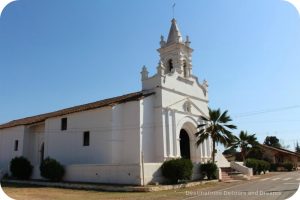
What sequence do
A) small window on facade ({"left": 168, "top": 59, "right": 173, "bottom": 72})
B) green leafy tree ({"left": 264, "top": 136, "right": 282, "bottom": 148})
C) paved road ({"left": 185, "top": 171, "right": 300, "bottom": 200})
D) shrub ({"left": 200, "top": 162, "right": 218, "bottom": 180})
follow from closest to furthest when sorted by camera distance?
paved road ({"left": 185, "top": 171, "right": 300, "bottom": 200}) → shrub ({"left": 200, "top": 162, "right": 218, "bottom": 180}) → small window on facade ({"left": 168, "top": 59, "right": 173, "bottom": 72}) → green leafy tree ({"left": 264, "top": 136, "right": 282, "bottom": 148})

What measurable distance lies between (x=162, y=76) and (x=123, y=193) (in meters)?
11.3

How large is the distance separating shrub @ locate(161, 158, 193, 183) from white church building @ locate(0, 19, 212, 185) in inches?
21.1

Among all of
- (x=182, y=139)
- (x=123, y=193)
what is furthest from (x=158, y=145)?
(x=123, y=193)

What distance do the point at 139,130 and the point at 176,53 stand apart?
9.30 meters

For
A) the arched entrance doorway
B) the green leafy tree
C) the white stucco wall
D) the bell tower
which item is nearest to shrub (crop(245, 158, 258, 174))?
the arched entrance doorway

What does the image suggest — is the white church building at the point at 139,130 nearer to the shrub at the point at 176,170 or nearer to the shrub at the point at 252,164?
the shrub at the point at 176,170

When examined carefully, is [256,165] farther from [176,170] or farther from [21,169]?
[21,169]

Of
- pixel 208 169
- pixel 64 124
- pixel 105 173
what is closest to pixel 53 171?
pixel 105 173

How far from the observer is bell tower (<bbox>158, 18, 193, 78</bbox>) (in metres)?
29.3

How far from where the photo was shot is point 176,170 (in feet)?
67.6

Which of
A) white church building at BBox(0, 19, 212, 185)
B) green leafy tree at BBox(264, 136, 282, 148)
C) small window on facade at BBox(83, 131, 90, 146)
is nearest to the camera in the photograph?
white church building at BBox(0, 19, 212, 185)

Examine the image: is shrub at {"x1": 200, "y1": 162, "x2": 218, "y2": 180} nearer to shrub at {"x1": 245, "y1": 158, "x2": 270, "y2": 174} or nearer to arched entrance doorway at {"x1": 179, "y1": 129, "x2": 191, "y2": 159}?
arched entrance doorway at {"x1": 179, "y1": 129, "x2": 191, "y2": 159}

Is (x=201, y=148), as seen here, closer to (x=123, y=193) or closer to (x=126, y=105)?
(x=126, y=105)

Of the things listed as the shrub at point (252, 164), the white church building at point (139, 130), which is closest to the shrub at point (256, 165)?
the shrub at point (252, 164)
